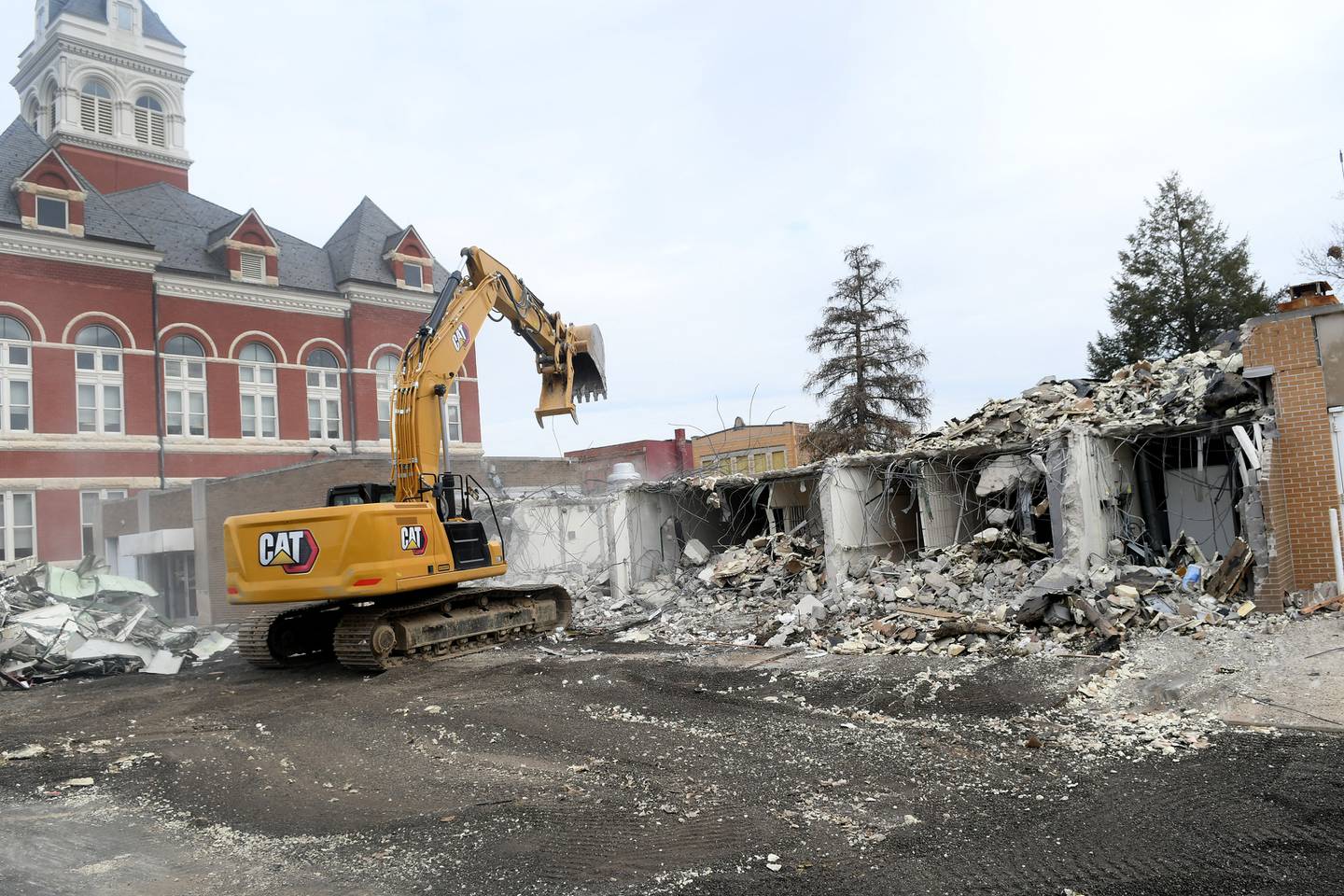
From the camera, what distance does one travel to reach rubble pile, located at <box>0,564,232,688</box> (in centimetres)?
1334

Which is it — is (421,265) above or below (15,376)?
above

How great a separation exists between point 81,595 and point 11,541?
12.6m

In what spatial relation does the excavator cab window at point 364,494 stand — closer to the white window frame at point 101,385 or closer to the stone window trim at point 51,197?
the white window frame at point 101,385

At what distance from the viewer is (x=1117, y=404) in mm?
14836

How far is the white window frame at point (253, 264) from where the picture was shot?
31531 mm

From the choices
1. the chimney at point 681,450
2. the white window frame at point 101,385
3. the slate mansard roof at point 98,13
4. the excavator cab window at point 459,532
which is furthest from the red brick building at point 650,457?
the slate mansard roof at point 98,13

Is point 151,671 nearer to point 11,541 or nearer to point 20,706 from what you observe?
point 20,706

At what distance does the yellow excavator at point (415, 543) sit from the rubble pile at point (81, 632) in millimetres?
2408

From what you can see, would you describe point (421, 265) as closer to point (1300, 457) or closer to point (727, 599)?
point (727, 599)

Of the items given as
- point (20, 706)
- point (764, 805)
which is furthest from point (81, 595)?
point (764, 805)

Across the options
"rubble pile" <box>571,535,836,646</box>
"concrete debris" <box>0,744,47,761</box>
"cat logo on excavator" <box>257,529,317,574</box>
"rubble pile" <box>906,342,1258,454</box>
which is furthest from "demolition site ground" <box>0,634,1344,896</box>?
"rubble pile" <box>906,342,1258,454</box>

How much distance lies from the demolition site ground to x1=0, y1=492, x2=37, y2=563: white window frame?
1950cm

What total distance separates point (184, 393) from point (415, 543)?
22357 mm

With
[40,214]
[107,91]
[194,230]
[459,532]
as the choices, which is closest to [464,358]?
[459,532]
